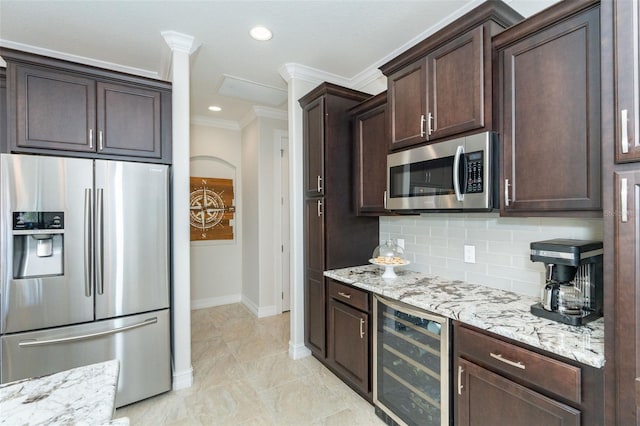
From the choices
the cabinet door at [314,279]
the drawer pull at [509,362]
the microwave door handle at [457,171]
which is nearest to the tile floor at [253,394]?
the cabinet door at [314,279]

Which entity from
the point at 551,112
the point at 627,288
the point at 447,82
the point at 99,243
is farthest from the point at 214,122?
the point at 627,288

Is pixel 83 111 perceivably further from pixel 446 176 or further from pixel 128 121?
pixel 446 176

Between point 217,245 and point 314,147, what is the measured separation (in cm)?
265

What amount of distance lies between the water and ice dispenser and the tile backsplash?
2604mm

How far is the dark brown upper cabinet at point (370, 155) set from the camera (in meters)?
2.52

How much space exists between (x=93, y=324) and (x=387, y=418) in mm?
2122

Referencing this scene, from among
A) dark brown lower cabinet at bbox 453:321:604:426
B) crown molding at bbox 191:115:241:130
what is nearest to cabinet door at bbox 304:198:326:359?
dark brown lower cabinet at bbox 453:321:604:426

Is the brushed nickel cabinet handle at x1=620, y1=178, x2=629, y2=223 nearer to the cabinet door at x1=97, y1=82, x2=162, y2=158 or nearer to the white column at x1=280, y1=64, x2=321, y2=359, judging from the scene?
A: the white column at x1=280, y1=64, x2=321, y2=359

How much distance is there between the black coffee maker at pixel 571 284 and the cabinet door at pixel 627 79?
49 centimetres

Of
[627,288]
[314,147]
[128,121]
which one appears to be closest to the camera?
[627,288]

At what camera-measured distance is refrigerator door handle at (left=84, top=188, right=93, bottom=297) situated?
208cm

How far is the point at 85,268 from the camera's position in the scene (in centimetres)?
208

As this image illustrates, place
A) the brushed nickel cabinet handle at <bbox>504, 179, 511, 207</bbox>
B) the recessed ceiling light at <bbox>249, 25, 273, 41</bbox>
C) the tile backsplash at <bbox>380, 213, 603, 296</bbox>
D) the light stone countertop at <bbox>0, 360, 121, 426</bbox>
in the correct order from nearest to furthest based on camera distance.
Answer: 1. the light stone countertop at <bbox>0, 360, 121, 426</bbox>
2. the brushed nickel cabinet handle at <bbox>504, 179, 511, 207</bbox>
3. the tile backsplash at <bbox>380, 213, 603, 296</bbox>
4. the recessed ceiling light at <bbox>249, 25, 273, 41</bbox>

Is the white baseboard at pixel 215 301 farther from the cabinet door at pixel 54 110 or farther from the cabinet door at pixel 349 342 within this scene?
the cabinet door at pixel 54 110
